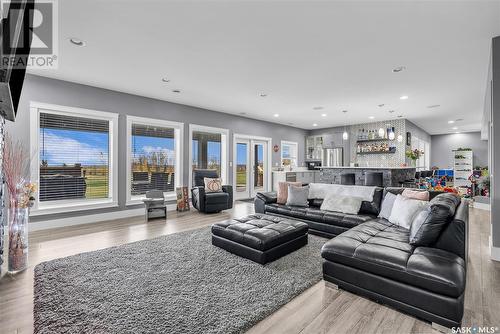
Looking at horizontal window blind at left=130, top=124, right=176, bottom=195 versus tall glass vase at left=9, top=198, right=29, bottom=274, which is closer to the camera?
tall glass vase at left=9, top=198, right=29, bottom=274

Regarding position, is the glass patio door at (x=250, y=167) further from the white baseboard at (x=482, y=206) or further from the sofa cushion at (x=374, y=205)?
the white baseboard at (x=482, y=206)

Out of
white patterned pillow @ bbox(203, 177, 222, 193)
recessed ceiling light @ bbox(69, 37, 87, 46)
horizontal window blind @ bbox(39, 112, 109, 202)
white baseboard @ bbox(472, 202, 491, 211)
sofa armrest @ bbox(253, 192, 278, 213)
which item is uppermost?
recessed ceiling light @ bbox(69, 37, 87, 46)

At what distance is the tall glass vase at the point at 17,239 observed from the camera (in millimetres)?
2711

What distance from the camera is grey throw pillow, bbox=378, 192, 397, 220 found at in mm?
3527

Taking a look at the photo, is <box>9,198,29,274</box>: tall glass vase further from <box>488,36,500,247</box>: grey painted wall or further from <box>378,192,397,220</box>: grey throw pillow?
<box>488,36,500,247</box>: grey painted wall

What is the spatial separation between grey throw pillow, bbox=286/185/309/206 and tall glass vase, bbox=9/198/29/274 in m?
3.87

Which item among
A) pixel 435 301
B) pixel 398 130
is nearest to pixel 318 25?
pixel 435 301

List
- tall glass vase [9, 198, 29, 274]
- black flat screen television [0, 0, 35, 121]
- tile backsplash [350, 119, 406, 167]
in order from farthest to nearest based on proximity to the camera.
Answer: tile backsplash [350, 119, 406, 167]
tall glass vase [9, 198, 29, 274]
black flat screen television [0, 0, 35, 121]

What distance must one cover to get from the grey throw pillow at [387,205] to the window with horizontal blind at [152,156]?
15.7 feet

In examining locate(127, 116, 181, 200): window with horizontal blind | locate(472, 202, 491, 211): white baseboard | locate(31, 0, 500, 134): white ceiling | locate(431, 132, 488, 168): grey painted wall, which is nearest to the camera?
locate(31, 0, 500, 134): white ceiling

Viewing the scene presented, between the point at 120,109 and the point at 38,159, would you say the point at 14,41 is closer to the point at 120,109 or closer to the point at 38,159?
the point at 38,159

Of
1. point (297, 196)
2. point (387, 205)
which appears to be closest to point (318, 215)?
point (297, 196)

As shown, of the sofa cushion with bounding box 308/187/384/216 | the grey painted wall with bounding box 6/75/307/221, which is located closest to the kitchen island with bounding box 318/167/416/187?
the grey painted wall with bounding box 6/75/307/221

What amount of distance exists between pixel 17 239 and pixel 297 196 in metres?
4.05
